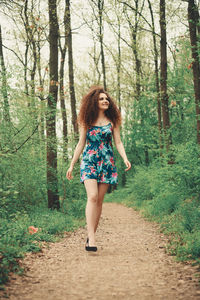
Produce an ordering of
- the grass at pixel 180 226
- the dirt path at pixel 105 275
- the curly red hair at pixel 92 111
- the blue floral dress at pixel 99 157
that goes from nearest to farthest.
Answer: the dirt path at pixel 105 275
the grass at pixel 180 226
the blue floral dress at pixel 99 157
the curly red hair at pixel 92 111

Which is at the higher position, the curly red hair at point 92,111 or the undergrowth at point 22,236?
the curly red hair at point 92,111

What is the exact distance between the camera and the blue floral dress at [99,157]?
15.4ft

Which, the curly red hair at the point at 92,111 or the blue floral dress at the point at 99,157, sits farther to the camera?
the curly red hair at the point at 92,111

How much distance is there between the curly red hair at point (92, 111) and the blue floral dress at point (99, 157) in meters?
0.15

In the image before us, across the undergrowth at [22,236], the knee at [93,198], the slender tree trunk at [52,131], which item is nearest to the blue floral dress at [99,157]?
the knee at [93,198]

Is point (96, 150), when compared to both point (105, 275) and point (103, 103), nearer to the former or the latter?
point (103, 103)

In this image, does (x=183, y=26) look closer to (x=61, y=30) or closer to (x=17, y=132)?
(x=61, y=30)

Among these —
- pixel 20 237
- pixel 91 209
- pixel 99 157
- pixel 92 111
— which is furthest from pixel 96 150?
pixel 20 237

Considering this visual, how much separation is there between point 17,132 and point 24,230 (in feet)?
9.39

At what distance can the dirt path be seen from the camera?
284 cm

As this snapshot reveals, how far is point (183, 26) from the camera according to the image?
15.0 meters

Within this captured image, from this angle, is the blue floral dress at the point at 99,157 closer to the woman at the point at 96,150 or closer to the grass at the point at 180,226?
the woman at the point at 96,150

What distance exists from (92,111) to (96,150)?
0.63 metres

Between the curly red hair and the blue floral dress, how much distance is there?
0.15m
